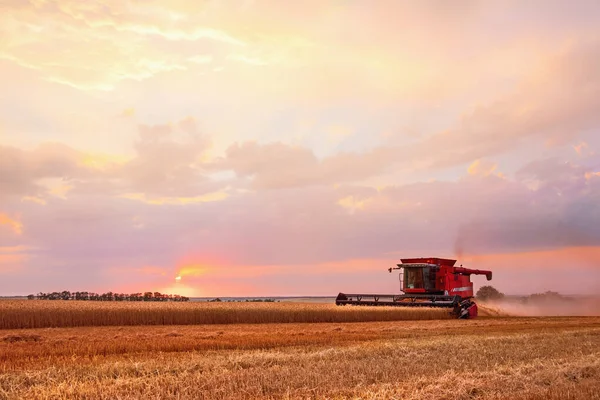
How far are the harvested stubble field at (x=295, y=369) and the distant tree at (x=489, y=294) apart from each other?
3688 centimetres

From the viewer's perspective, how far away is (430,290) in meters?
31.4

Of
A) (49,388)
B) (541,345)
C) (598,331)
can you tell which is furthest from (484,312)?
(49,388)

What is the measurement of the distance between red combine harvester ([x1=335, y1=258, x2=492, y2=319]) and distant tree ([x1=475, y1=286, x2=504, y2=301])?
616 inches

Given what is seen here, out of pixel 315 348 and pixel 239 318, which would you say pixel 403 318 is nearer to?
pixel 239 318

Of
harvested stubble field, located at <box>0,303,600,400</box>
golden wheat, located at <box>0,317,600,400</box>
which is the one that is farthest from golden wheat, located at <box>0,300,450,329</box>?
golden wheat, located at <box>0,317,600,400</box>

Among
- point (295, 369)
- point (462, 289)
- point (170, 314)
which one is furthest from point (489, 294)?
point (295, 369)

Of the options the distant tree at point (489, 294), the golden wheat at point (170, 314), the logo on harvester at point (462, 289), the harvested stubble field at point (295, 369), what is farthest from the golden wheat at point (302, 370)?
the distant tree at point (489, 294)

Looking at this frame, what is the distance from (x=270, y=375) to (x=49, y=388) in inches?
128

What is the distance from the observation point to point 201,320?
71.5 feet

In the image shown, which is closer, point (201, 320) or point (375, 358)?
point (375, 358)

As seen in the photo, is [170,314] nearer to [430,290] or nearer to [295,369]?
[295,369]

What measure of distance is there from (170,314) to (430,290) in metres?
16.5

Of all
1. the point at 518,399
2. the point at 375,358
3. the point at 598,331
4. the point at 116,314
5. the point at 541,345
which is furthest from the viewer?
the point at 116,314

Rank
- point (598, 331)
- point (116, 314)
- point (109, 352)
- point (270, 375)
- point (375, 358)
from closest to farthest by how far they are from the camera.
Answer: point (270, 375), point (375, 358), point (109, 352), point (598, 331), point (116, 314)
